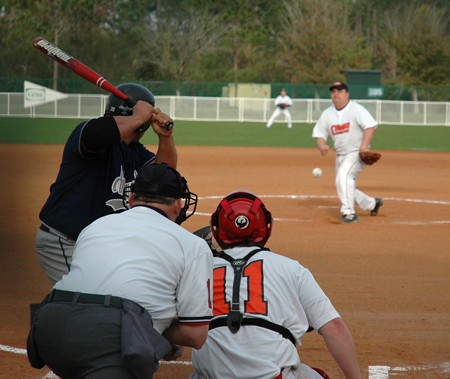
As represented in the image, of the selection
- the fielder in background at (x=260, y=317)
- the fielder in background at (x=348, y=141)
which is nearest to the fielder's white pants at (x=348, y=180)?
the fielder in background at (x=348, y=141)

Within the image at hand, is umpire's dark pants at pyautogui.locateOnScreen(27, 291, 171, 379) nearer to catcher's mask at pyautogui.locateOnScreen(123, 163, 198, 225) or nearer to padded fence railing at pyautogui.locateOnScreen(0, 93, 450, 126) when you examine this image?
catcher's mask at pyautogui.locateOnScreen(123, 163, 198, 225)

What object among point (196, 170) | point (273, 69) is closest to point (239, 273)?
point (196, 170)

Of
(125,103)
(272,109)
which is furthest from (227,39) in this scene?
(125,103)

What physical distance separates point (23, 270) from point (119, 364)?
182 inches

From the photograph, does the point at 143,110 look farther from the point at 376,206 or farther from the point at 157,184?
the point at 376,206

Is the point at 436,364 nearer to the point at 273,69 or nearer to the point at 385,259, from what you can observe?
the point at 385,259

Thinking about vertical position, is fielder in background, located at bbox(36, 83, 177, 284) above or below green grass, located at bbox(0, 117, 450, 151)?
below

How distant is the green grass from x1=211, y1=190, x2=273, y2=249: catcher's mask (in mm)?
14164

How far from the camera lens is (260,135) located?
1080 inches

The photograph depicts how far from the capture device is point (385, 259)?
723 cm

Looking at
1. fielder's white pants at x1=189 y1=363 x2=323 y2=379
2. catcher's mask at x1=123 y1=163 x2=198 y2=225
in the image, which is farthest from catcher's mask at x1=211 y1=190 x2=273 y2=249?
fielder's white pants at x1=189 y1=363 x2=323 y2=379

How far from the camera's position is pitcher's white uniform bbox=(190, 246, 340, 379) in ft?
8.75

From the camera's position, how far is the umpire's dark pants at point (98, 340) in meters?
2.31

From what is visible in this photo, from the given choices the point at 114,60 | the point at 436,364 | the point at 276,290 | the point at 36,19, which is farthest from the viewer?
the point at 114,60
